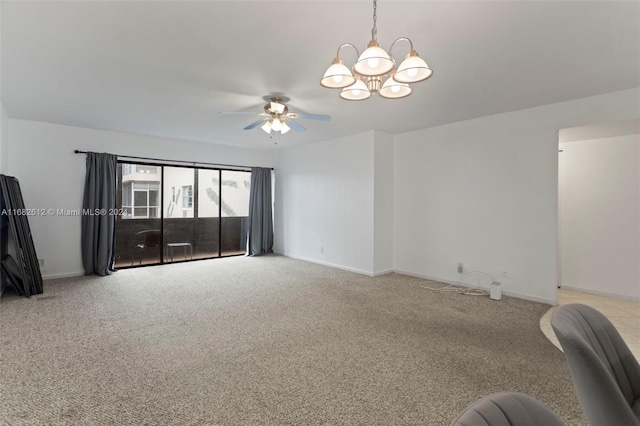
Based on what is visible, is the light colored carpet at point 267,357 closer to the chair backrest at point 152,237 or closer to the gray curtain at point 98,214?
the gray curtain at point 98,214

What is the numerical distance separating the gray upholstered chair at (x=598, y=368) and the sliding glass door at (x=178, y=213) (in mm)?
6689

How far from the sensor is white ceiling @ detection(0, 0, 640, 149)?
6.94 feet

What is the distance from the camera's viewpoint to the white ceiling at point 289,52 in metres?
2.12

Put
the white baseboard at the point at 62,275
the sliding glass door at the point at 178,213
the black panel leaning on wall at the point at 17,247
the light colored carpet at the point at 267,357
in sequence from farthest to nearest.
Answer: the sliding glass door at the point at 178,213 → the white baseboard at the point at 62,275 → the black panel leaning on wall at the point at 17,247 → the light colored carpet at the point at 267,357

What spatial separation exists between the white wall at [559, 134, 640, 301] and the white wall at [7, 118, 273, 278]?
7.59m

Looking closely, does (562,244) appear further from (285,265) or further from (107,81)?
(107,81)

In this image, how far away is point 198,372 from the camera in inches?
93.0

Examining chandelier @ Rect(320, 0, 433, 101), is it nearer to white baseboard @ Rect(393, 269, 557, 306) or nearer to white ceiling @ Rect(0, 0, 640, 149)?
white ceiling @ Rect(0, 0, 640, 149)

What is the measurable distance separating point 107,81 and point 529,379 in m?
4.78

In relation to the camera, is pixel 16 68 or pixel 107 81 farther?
pixel 107 81

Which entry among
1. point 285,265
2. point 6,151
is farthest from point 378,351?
point 6,151

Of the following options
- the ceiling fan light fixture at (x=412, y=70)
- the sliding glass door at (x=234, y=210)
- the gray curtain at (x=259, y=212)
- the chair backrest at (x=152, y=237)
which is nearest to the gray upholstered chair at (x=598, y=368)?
the ceiling fan light fixture at (x=412, y=70)

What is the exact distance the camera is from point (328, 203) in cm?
631

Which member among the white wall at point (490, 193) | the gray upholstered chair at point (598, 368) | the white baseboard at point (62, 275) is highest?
the white wall at point (490, 193)
